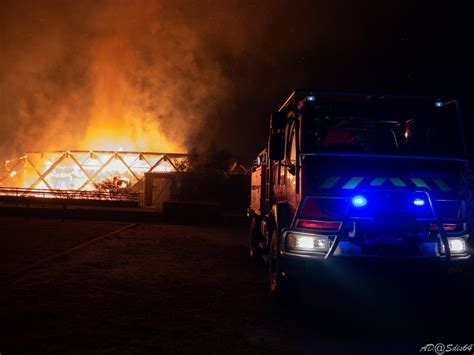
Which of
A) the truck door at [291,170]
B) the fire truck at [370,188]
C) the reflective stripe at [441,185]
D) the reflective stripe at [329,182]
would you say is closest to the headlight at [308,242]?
the fire truck at [370,188]

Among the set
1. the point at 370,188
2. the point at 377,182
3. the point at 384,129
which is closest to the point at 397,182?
the point at 377,182

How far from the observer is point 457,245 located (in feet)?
17.0

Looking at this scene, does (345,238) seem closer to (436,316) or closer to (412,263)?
(412,263)

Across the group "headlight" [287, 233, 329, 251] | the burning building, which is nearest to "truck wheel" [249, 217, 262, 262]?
"headlight" [287, 233, 329, 251]

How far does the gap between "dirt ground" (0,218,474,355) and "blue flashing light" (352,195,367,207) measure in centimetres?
137

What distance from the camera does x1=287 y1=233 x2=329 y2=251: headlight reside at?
4961 mm

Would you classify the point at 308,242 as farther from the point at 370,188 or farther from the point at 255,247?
the point at 255,247

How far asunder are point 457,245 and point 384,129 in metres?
2.02

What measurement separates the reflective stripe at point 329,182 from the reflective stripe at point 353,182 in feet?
0.42

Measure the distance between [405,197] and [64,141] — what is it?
51.4 meters

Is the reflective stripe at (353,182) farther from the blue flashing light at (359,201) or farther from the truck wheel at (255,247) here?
the truck wheel at (255,247)

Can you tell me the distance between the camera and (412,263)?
4.96 m

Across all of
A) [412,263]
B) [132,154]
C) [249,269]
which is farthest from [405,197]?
[132,154]

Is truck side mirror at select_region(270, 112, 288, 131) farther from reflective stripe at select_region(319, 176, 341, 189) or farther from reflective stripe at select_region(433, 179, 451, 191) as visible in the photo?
reflective stripe at select_region(433, 179, 451, 191)
